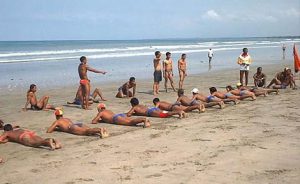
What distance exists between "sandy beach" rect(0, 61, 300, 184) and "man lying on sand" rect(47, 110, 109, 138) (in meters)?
0.15

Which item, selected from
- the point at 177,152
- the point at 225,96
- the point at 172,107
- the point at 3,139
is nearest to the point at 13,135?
the point at 3,139

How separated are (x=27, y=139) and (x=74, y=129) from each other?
1.17 meters

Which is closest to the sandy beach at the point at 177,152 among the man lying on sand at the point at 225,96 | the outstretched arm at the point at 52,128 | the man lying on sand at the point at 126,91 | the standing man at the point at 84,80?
the outstretched arm at the point at 52,128

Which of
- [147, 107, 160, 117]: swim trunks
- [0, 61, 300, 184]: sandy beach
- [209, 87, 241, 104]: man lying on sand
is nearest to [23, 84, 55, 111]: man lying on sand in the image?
[0, 61, 300, 184]: sandy beach

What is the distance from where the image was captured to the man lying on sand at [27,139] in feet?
24.6

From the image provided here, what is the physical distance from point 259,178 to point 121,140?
10.8ft

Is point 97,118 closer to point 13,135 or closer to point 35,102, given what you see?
point 13,135

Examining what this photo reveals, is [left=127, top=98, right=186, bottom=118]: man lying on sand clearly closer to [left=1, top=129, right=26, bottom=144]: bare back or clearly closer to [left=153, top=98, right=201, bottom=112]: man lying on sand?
[left=153, top=98, right=201, bottom=112]: man lying on sand

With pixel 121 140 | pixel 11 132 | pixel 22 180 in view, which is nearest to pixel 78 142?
pixel 121 140

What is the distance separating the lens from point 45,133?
9.05m

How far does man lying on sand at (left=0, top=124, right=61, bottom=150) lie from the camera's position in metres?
7.50

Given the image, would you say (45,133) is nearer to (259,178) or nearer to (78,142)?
(78,142)

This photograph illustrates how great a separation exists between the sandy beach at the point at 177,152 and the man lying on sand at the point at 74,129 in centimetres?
15

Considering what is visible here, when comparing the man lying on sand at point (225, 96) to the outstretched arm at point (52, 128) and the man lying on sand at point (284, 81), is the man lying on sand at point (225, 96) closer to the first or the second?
the man lying on sand at point (284, 81)
